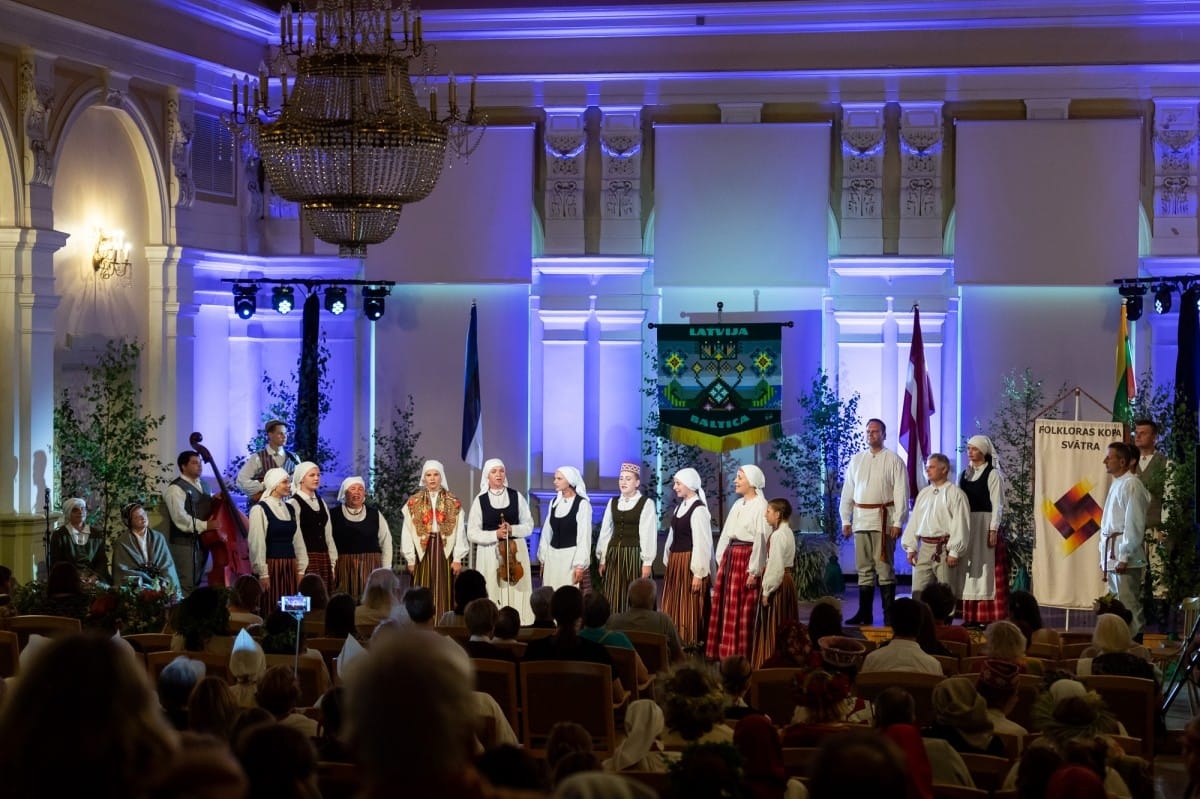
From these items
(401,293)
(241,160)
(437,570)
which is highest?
(241,160)

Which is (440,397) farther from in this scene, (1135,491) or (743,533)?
(1135,491)

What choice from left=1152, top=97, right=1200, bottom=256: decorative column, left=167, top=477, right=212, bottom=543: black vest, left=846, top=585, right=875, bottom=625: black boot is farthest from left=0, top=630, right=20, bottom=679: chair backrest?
left=1152, top=97, right=1200, bottom=256: decorative column

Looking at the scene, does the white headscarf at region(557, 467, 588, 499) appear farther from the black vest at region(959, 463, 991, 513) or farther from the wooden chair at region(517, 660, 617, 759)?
the wooden chair at region(517, 660, 617, 759)

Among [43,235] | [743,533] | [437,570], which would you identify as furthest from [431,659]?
[43,235]

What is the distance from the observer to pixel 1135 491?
9852 mm

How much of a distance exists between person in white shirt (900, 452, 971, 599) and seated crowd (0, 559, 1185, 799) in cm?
254

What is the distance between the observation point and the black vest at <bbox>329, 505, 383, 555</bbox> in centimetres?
1033

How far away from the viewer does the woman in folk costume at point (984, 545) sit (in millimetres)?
10664

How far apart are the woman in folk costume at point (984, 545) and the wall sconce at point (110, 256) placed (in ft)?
21.0

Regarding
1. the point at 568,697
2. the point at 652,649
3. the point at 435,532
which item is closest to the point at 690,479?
the point at 435,532

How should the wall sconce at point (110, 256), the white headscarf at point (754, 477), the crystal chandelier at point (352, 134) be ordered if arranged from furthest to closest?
the wall sconce at point (110, 256), the white headscarf at point (754, 477), the crystal chandelier at point (352, 134)

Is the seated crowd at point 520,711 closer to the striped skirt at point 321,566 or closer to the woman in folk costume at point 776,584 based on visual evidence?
the woman in folk costume at point 776,584

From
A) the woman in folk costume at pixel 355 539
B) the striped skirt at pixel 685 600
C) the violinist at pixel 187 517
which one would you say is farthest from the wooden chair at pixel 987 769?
the violinist at pixel 187 517

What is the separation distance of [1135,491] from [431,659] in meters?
8.31
